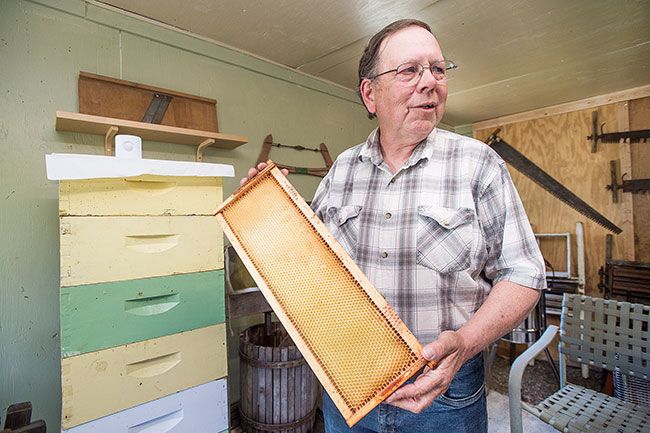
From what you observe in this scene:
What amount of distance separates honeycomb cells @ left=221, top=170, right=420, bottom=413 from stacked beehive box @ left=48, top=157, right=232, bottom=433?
0.74m

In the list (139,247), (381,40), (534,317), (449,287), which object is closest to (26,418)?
(139,247)

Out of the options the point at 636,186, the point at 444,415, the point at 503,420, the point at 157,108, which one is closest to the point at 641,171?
the point at 636,186

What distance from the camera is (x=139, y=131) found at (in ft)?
7.10

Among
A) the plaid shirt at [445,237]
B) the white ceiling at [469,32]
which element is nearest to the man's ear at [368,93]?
the plaid shirt at [445,237]

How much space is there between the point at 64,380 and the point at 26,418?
0.20 meters

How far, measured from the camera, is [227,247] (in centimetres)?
258

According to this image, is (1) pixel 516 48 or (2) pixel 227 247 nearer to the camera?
(2) pixel 227 247

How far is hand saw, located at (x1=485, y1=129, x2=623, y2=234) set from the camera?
3.96 metres

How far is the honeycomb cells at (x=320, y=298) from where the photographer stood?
0.87 metres

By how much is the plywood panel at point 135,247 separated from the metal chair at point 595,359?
1.74 meters

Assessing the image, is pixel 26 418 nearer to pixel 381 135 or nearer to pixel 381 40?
pixel 381 135

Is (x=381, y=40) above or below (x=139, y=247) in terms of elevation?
above

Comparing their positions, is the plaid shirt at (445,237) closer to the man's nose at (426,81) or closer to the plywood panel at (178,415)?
the man's nose at (426,81)

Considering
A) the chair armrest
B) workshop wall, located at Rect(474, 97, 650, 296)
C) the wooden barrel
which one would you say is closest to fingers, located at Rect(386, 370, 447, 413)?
the chair armrest
